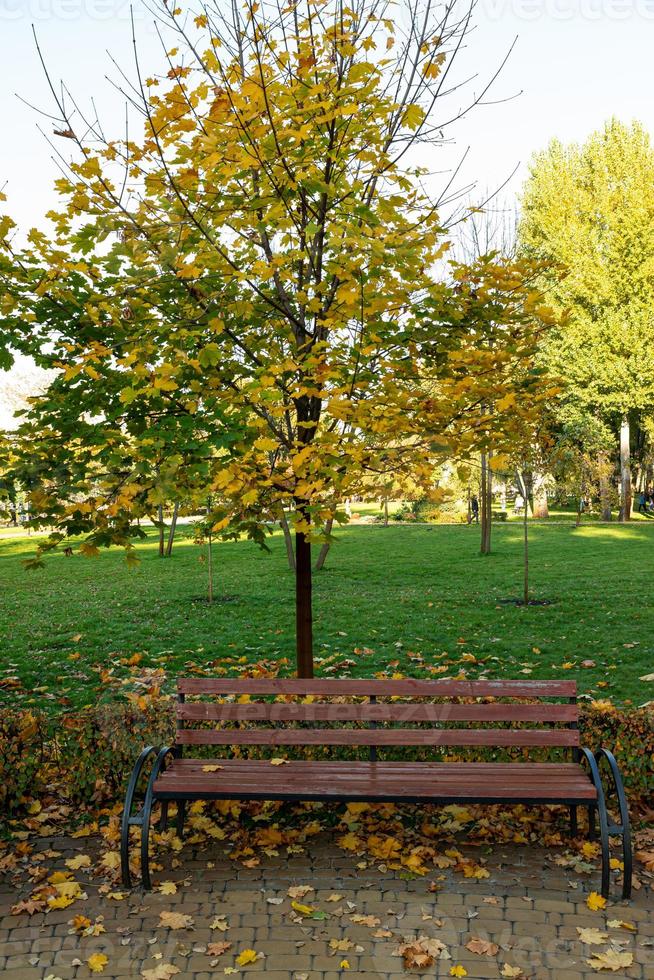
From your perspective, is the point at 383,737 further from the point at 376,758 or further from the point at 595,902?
the point at 595,902

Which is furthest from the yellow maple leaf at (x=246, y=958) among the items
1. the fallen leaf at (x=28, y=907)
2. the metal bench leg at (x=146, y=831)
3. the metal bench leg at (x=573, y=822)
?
the metal bench leg at (x=573, y=822)

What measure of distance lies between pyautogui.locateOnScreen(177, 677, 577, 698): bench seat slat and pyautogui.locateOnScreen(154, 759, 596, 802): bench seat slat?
1.32ft

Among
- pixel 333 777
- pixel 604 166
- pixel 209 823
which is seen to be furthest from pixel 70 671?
pixel 604 166

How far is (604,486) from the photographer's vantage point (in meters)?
29.4

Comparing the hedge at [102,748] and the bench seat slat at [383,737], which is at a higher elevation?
the bench seat slat at [383,737]

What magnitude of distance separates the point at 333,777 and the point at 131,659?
523 cm

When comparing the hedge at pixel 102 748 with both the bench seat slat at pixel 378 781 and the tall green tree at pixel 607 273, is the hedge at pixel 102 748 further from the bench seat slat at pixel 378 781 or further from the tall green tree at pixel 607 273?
the tall green tree at pixel 607 273

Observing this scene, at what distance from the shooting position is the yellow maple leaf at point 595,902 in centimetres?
390

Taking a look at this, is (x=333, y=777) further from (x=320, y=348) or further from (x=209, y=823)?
(x=320, y=348)

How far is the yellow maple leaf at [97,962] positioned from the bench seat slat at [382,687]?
1572mm

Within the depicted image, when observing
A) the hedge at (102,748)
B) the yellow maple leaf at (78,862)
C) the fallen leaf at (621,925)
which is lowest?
the fallen leaf at (621,925)

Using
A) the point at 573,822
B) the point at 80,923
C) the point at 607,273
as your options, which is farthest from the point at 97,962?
the point at 607,273

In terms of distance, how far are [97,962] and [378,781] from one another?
1662mm

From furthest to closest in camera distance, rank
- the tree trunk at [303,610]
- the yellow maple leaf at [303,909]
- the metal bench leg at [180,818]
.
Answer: the tree trunk at [303,610]
the metal bench leg at [180,818]
the yellow maple leaf at [303,909]
